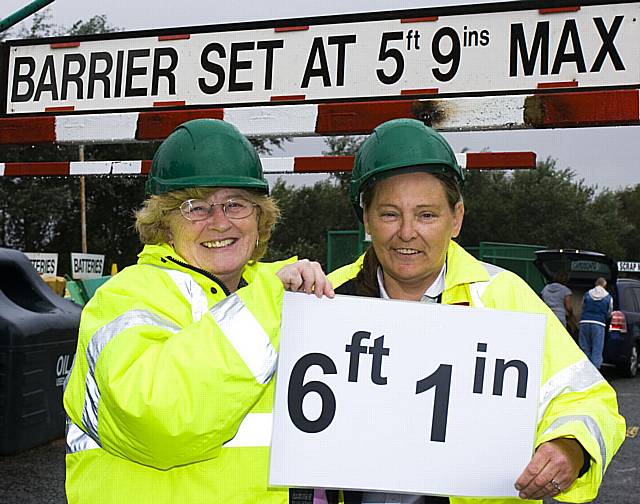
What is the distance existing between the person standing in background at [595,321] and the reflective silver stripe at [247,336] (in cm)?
966

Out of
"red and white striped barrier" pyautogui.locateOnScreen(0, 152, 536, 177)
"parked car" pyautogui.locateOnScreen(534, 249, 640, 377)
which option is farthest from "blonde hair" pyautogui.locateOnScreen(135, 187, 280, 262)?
"parked car" pyautogui.locateOnScreen(534, 249, 640, 377)

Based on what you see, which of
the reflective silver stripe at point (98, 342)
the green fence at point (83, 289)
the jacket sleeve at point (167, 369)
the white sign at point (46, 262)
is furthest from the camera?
the white sign at point (46, 262)

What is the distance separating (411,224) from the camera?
2176mm

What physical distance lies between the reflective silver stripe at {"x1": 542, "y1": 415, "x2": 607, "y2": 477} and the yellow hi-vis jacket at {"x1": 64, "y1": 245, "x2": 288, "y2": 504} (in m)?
0.69

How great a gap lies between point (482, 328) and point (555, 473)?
39cm

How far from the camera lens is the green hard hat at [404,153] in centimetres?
214

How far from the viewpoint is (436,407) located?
1974mm

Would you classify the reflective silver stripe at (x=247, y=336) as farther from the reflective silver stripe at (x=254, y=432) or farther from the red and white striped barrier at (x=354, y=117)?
the red and white striped barrier at (x=354, y=117)

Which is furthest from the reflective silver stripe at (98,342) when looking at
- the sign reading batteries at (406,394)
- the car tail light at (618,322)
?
the car tail light at (618,322)

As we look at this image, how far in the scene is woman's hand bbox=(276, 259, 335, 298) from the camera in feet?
6.08

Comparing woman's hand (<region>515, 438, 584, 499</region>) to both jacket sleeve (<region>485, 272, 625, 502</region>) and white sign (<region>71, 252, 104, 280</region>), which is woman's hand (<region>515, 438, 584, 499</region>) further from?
white sign (<region>71, 252, 104, 280</region>)

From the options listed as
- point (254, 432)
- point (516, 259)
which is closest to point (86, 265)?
point (516, 259)

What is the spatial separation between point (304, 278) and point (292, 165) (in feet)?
10.6

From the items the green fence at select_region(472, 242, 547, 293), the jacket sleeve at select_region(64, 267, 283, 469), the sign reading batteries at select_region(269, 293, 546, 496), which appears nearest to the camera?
the jacket sleeve at select_region(64, 267, 283, 469)
